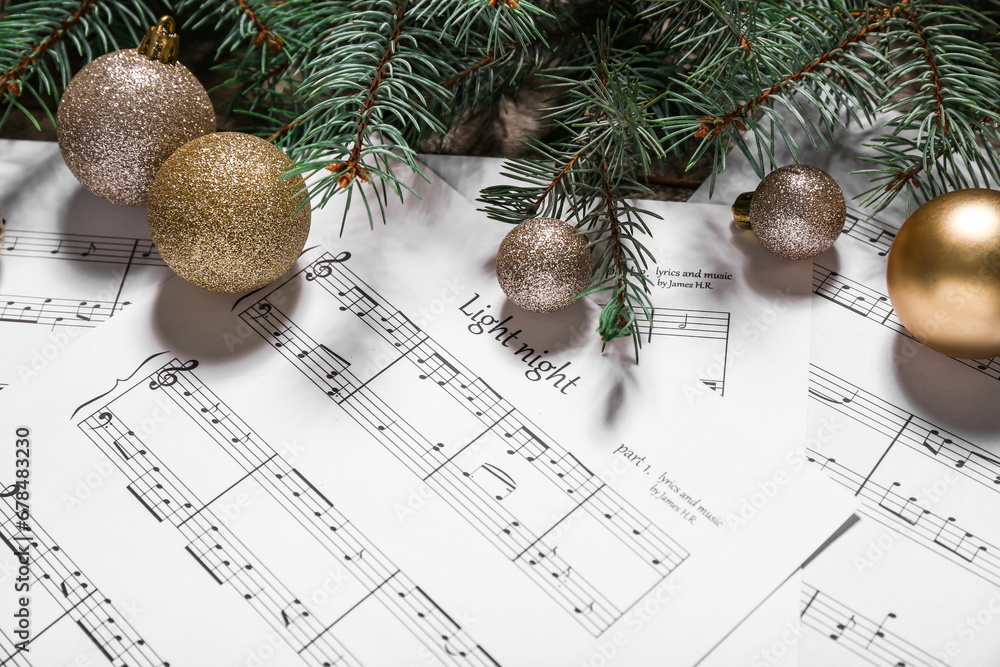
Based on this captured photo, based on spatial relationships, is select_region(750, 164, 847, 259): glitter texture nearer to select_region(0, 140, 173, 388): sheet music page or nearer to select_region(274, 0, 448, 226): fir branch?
select_region(274, 0, 448, 226): fir branch

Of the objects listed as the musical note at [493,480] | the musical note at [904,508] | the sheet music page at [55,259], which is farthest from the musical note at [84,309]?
the musical note at [904,508]

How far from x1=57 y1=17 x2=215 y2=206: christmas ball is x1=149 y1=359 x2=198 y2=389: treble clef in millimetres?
143

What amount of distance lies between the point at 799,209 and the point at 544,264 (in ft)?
0.64

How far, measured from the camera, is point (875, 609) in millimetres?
509

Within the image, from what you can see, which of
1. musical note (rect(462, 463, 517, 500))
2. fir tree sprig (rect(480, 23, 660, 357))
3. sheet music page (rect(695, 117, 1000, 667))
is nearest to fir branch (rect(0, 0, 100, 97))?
fir tree sprig (rect(480, 23, 660, 357))

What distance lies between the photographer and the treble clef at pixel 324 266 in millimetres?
637

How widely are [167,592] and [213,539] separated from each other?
4cm

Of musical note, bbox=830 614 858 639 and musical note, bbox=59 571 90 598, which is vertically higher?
musical note, bbox=830 614 858 639

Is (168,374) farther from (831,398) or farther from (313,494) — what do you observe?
(831,398)

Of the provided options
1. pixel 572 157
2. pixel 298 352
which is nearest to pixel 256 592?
pixel 298 352

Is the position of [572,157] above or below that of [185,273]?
above

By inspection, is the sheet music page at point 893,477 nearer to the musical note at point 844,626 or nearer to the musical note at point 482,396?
the musical note at point 844,626

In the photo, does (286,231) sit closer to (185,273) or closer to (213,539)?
(185,273)

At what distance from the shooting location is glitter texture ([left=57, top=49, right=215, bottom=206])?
0.59m
